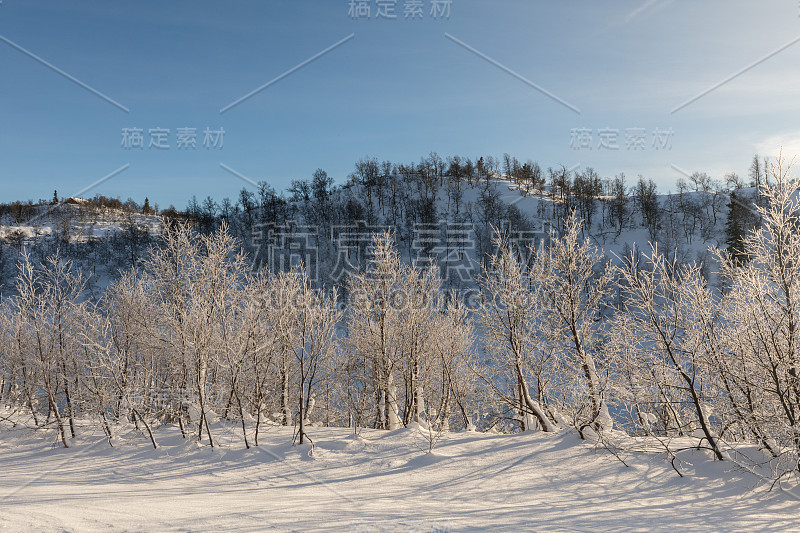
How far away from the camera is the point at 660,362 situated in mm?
11031

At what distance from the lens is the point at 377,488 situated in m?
10.9

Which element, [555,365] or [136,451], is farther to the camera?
[555,365]

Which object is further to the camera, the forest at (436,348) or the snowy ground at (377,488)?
the forest at (436,348)

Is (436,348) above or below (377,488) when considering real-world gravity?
above

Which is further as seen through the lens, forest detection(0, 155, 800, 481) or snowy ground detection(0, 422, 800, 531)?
forest detection(0, 155, 800, 481)

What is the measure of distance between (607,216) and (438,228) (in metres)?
33.1

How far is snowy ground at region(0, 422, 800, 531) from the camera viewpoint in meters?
8.03

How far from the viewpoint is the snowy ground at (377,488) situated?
8.03m

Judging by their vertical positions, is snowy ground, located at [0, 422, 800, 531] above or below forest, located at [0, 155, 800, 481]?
below

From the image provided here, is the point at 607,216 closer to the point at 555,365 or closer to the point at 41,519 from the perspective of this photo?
the point at 555,365

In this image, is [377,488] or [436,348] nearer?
[377,488]

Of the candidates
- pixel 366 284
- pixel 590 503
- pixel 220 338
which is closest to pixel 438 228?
pixel 366 284

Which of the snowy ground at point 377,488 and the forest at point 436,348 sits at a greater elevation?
the forest at point 436,348

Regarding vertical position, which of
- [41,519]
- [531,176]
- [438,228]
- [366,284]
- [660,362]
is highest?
[531,176]
